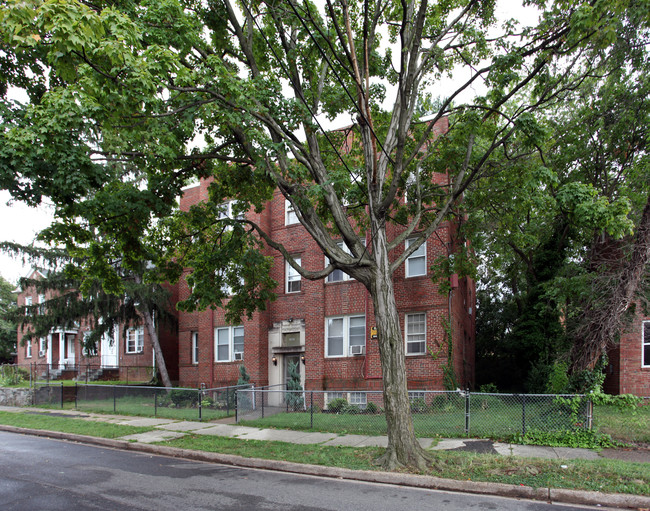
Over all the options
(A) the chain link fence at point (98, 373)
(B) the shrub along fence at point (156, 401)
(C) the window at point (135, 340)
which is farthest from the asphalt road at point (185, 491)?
(C) the window at point (135, 340)

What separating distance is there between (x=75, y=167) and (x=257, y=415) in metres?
10.6

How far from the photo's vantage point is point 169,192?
12.1 metres

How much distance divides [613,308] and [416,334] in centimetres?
718

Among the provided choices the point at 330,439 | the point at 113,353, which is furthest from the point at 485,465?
the point at 113,353

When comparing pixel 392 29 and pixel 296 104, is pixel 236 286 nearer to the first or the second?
pixel 296 104

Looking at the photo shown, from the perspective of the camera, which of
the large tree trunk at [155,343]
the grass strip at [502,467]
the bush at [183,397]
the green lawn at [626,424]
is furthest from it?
the large tree trunk at [155,343]

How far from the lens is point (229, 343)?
2222 cm

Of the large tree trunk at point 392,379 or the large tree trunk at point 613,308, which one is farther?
the large tree trunk at point 613,308

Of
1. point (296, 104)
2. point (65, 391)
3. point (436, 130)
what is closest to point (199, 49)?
point (296, 104)

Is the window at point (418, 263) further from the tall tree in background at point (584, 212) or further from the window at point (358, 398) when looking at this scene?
the window at point (358, 398)

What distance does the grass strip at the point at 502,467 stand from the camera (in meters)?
7.57

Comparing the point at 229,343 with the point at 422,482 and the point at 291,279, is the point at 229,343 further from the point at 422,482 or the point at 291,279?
the point at 422,482

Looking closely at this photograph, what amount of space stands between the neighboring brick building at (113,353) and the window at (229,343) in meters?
3.89

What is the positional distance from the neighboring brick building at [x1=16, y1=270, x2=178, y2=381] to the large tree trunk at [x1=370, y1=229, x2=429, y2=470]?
1783 centimetres
